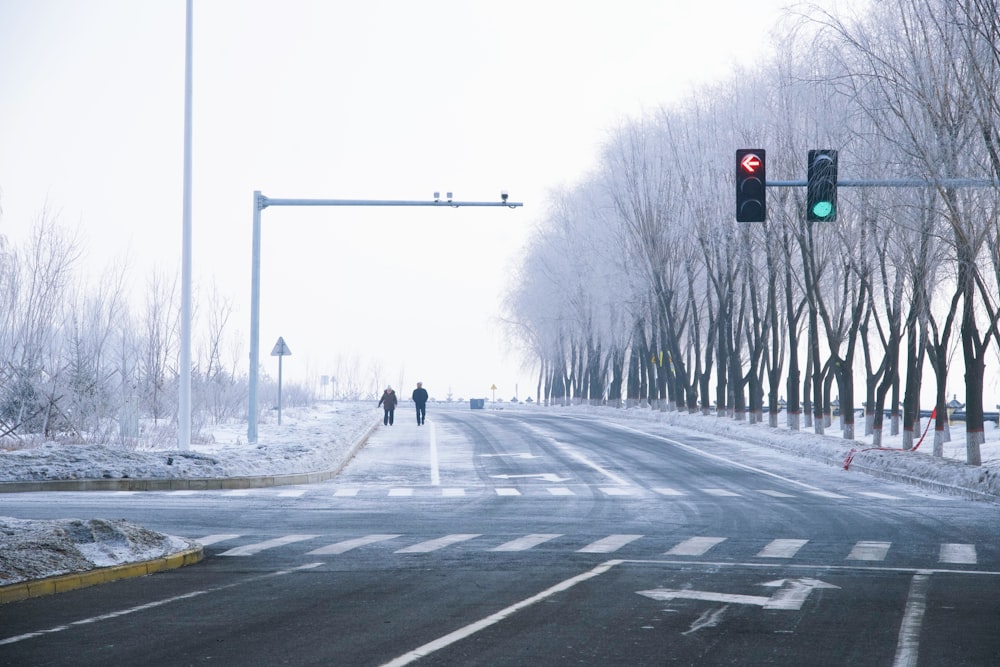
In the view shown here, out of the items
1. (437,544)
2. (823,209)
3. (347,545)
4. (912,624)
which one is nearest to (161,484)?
(347,545)

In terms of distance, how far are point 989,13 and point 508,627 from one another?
736 inches

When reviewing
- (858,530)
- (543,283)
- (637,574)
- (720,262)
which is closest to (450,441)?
(720,262)

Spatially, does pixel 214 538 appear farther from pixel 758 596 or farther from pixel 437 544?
pixel 758 596

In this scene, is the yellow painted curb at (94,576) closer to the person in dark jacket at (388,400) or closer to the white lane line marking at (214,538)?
the white lane line marking at (214,538)

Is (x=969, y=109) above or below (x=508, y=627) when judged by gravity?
above

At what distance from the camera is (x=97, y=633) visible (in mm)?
8195

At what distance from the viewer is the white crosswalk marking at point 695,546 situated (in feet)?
44.0

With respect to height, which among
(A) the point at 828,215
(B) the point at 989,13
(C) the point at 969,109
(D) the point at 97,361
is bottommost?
(D) the point at 97,361

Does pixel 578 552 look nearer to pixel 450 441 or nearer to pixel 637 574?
pixel 637 574

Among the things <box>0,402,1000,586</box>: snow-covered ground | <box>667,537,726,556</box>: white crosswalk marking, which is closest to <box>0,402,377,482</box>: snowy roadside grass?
<box>0,402,1000,586</box>: snow-covered ground

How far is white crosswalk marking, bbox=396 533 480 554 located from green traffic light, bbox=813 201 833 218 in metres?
6.80

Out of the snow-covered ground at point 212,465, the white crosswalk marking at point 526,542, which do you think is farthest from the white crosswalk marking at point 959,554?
the snow-covered ground at point 212,465

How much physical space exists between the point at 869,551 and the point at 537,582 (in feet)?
16.6

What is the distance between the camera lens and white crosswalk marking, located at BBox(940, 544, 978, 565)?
42.8 ft
